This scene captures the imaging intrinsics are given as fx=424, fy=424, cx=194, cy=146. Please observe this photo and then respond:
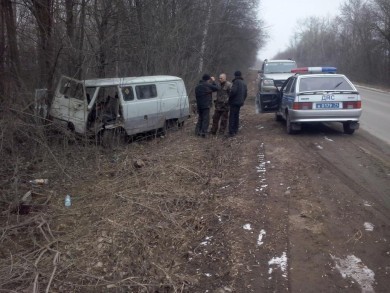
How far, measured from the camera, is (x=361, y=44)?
52750 millimetres

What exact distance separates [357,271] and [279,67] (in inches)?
648

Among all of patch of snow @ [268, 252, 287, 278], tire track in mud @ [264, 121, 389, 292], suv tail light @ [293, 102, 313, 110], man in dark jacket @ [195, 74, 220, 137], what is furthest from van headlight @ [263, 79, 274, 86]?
patch of snow @ [268, 252, 287, 278]

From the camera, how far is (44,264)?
496cm

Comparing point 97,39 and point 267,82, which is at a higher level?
point 97,39

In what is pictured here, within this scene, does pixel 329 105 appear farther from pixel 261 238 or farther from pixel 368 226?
pixel 261 238

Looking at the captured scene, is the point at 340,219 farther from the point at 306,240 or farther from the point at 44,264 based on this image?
the point at 44,264

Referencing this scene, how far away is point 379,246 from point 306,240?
31.3 inches

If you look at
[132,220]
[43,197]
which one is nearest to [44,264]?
[132,220]

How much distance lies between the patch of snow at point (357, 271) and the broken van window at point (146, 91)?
26.4ft

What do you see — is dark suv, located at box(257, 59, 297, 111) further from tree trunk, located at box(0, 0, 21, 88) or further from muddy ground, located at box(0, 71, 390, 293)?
tree trunk, located at box(0, 0, 21, 88)

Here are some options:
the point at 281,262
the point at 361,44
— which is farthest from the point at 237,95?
the point at 361,44

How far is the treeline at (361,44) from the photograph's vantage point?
140 ft

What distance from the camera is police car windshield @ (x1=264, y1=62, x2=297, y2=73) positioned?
19.7 m

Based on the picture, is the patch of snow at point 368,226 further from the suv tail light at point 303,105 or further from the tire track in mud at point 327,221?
the suv tail light at point 303,105
